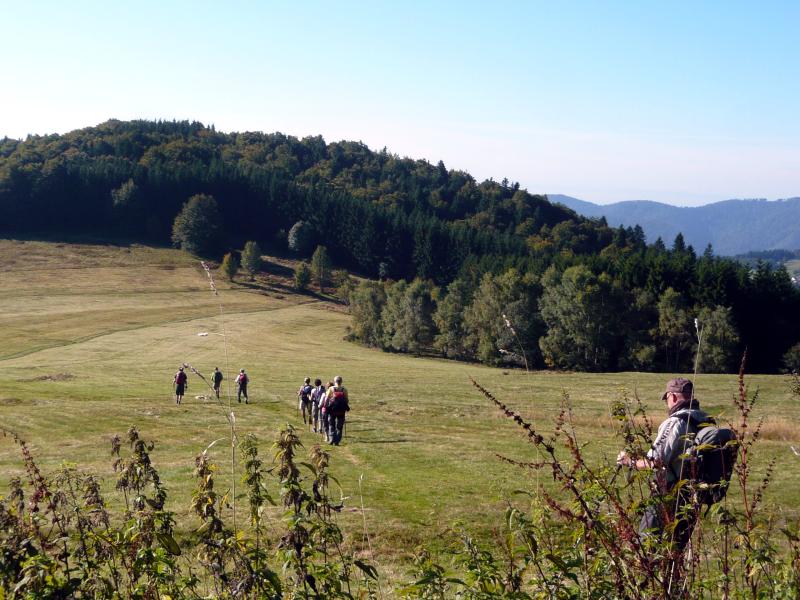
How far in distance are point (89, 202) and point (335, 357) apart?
93.8 metres

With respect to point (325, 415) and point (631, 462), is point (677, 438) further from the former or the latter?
point (325, 415)

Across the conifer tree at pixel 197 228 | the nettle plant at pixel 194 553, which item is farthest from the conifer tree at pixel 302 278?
the nettle plant at pixel 194 553

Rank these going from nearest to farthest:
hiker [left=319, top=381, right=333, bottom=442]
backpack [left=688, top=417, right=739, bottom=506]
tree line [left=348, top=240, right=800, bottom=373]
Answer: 1. backpack [left=688, top=417, right=739, bottom=506]
2. hiker [left=319, top=381, right=333, bottom=442]
3. tree line [left=348, top=240, right=800, bottom=373]

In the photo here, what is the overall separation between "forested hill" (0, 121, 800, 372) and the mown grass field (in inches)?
173

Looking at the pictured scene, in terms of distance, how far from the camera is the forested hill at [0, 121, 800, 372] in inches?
2783

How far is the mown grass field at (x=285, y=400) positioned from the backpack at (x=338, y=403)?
1.28 metres

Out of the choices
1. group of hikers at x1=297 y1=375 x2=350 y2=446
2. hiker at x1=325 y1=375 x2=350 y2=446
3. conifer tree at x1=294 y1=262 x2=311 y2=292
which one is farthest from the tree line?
hiker at x1=325 y1=375 x2=350 y2=446

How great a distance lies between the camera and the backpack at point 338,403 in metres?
21.1

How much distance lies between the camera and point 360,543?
1155 cm

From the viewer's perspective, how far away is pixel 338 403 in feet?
69.9

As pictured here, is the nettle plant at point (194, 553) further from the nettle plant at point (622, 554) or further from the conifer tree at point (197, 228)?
the conifer tree at point (197, 228)

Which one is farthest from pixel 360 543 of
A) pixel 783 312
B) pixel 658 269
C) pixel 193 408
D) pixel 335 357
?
pixel 783 312

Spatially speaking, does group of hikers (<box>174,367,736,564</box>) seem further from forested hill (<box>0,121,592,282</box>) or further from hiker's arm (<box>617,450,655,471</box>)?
forested hill (<box>0,121,592,282</box>)

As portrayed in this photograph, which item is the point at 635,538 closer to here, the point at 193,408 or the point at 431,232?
the point at 193,408
